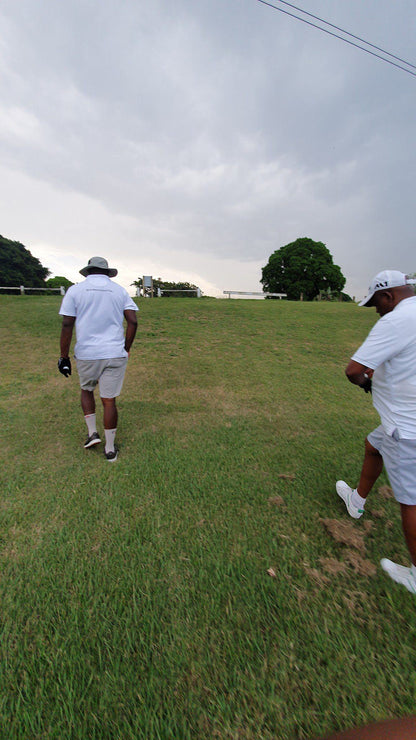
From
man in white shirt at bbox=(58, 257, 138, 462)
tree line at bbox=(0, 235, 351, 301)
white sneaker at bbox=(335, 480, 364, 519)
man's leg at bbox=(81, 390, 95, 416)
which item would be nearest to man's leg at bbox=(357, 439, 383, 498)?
white sneaker at bbox=(335, 480, 364, 519)

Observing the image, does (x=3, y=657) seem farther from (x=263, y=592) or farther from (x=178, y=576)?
(x=263, y=592)

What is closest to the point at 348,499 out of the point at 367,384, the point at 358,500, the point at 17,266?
the point at 358,500

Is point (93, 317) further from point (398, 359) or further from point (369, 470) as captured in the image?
point (369, 470)

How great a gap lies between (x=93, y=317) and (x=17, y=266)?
153 feet

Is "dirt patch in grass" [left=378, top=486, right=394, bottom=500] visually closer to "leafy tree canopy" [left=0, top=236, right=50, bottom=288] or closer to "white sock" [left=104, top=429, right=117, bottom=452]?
"white sock" [left=104, top=429, right=117, bottom=452]

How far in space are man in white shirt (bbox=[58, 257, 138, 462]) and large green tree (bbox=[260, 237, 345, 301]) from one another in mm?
36578

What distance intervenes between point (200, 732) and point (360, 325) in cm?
1239

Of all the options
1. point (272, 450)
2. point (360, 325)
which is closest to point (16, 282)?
point (360, 325)

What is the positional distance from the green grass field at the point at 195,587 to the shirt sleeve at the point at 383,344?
4.08 ft

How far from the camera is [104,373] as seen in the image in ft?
9.66

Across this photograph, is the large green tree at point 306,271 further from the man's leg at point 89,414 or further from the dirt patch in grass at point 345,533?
the dirt patch in grass at point 345,533

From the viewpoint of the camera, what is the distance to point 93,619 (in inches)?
56.4

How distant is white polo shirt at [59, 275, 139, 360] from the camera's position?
2865 mm

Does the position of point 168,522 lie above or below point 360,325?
below
